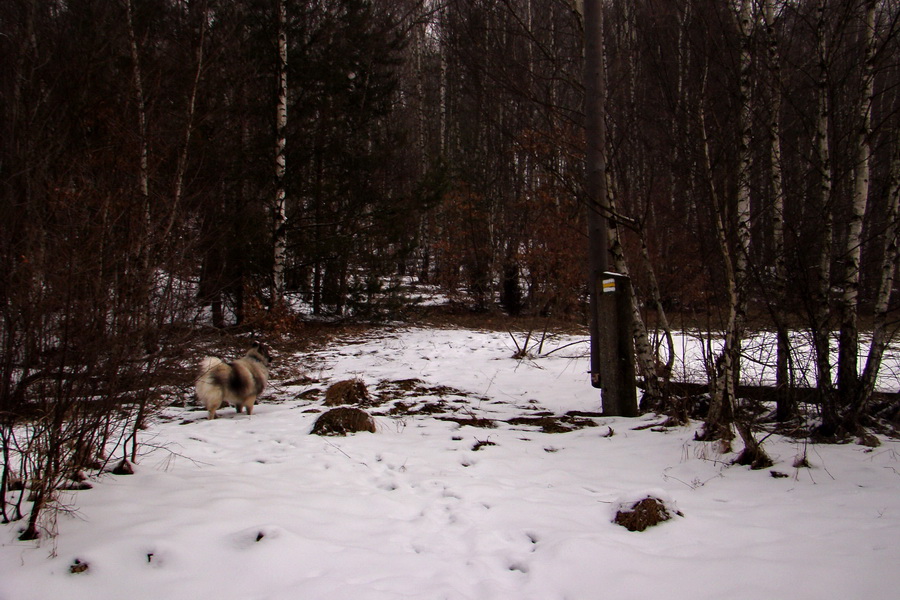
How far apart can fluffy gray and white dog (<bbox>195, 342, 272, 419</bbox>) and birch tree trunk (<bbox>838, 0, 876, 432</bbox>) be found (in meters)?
6.54

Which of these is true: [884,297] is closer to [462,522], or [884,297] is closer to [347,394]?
[462,522]

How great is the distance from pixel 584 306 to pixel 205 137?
11.3 metres

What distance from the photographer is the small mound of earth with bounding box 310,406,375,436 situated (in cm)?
552

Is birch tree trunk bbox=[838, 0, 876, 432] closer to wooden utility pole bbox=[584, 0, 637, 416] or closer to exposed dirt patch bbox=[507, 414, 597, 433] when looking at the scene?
wooden utility pole bbox=[584, 0, 637, 416]

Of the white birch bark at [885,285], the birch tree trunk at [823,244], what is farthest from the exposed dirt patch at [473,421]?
the white birch bark at [885,285]

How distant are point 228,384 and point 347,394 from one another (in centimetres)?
157

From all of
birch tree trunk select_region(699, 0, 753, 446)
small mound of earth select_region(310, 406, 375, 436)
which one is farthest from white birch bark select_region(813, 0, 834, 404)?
small mound of earth select_region(310, 406, 375, 436)

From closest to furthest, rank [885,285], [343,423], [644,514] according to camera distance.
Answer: [644,514], [885,285], [343,423]

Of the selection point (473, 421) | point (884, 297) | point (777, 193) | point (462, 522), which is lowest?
point (473, 421)

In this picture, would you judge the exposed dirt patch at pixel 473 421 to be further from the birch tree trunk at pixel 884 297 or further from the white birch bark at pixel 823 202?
the birch tree trunk at pixel 884 297

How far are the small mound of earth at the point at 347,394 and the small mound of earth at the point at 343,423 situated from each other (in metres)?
1.23

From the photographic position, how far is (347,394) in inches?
285

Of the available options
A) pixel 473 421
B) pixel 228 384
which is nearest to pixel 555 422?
pixel 473 421

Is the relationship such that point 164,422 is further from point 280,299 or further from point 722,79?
point 722,79
